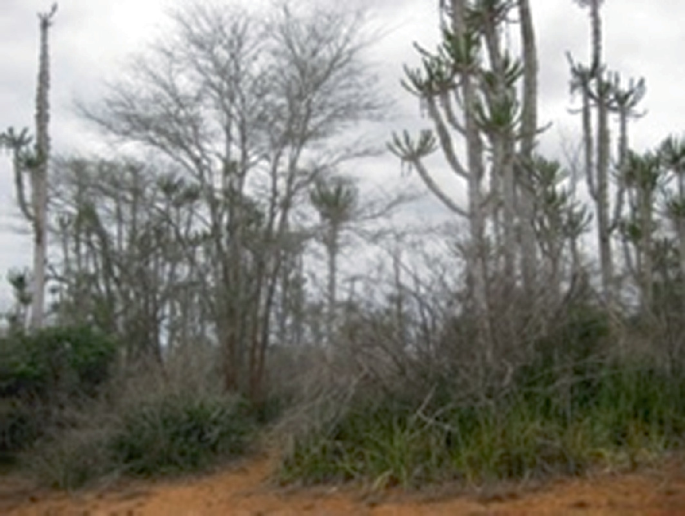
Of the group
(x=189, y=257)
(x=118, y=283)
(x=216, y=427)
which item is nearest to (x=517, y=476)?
(x=216, y=427)

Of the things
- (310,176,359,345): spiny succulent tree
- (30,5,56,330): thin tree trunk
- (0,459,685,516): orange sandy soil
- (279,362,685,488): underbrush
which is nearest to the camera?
(0,459,685,516): orange sandy soil

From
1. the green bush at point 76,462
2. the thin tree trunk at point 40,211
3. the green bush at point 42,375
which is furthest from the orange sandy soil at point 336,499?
the thin tree trunk at point 40,211

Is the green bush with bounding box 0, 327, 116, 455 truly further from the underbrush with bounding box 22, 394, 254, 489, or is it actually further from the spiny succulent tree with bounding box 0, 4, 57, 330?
the spiny succulent tree with bounding box 0, 4, 57, 330

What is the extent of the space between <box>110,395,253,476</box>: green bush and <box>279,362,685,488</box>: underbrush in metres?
2.40

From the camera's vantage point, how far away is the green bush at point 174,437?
16234 millimetres

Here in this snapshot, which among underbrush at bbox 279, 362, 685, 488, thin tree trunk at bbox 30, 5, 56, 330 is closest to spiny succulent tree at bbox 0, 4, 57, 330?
thin tree trunk at bbox 30, 5, 56, 330

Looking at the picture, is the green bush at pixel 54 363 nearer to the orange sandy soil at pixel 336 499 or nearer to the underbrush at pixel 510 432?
the orange sandy soil at pixel 336 499

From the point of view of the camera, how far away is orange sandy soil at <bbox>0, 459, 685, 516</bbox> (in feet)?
37.8

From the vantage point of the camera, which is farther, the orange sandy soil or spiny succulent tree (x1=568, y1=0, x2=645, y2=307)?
spiny succulent tree (x1=568, y1=0, x2=645, y2=307)

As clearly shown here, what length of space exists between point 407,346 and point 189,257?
10141mm

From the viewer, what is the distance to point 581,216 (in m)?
24.9

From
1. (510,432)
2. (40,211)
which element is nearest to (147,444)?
(510,432)

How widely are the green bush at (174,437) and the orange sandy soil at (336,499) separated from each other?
46 centimetres

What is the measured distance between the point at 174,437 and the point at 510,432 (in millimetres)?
5448
